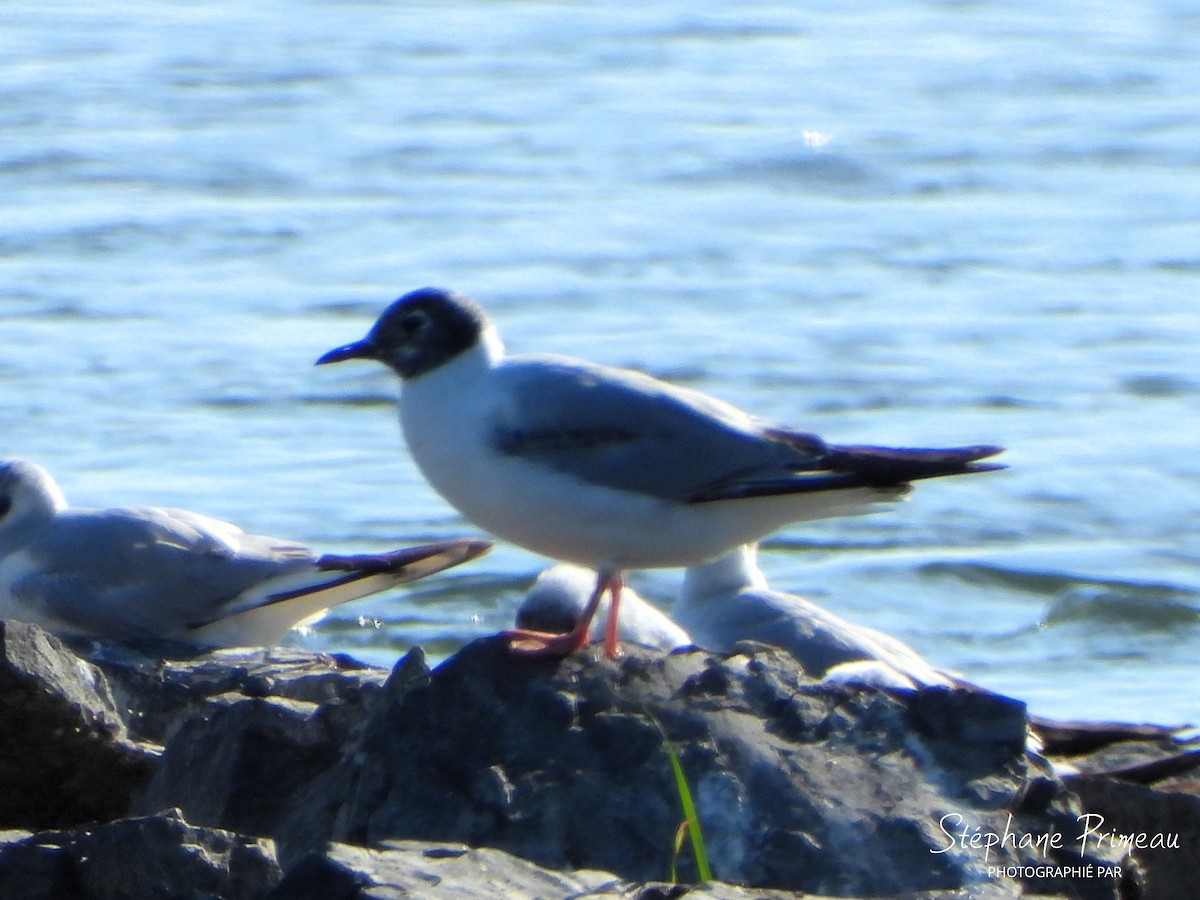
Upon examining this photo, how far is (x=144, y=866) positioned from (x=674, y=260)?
12565mm

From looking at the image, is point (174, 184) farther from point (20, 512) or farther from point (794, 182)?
point (20, 512)

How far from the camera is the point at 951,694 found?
4469 mm

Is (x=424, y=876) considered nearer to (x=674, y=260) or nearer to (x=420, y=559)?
(x=420, y=559)

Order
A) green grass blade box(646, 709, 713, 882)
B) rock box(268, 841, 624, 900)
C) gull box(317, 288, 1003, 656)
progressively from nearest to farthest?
rock box(268, 841, 624, 900) → green grass blade box(646, 709, 713, 882) → gull box(317, 288, 1003, 656)

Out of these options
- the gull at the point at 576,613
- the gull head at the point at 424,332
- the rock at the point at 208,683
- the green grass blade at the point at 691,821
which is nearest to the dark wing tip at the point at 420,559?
the gull at the point at 576,613

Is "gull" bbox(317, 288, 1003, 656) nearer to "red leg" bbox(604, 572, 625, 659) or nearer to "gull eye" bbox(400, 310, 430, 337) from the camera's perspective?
"red leg" bbox(604, 572, 625, 659)

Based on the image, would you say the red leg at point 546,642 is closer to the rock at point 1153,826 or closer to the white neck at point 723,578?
the rock at point 1153,826

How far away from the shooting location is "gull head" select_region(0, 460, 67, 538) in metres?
7.79

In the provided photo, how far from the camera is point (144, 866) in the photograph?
3.67 metres

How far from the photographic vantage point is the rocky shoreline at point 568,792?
370 centimetres

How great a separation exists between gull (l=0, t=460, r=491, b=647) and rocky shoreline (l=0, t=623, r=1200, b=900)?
217 centimetres

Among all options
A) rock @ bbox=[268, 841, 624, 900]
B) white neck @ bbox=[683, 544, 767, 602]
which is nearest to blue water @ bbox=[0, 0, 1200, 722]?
white neck @ bbox=[683, 544, 767, 602]

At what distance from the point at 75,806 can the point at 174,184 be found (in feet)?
43.3

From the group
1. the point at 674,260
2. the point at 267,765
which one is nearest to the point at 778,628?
the point at 267,765
